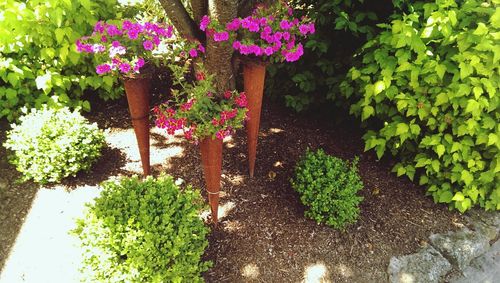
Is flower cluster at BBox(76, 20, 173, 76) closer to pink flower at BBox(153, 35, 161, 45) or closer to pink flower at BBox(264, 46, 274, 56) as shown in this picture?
pink flower at BBox(153, 35, 161, 45)

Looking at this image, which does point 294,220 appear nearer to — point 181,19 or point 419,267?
point 419,267

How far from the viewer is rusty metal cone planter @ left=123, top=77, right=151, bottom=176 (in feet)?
9.07

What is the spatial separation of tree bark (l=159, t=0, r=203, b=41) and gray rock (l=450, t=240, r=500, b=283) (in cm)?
270

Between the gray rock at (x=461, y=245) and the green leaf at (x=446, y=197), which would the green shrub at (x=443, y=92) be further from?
the gray rock at (x=461, y=245)

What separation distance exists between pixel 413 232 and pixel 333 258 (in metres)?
0.81

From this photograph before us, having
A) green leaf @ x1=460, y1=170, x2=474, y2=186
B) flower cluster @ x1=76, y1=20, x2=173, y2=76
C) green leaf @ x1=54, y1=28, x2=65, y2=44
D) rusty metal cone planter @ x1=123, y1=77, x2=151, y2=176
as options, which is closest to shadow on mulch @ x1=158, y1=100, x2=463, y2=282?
green leaf @ x1=460, y1=170, x2=474, y2=186

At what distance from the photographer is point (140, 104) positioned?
113 inches

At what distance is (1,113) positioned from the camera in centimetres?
368

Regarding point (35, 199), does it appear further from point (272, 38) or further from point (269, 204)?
point (272, 38)

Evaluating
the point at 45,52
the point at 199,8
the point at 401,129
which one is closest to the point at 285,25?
the point at 199,8

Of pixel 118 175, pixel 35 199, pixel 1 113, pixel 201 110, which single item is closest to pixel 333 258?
pixel 201 110

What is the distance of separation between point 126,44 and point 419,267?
2.66 metres

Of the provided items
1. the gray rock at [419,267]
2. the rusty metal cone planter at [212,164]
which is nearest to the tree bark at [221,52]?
the rusty metal cone planter at [212,164]

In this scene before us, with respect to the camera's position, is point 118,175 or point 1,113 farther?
point 1,113
